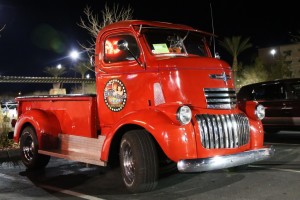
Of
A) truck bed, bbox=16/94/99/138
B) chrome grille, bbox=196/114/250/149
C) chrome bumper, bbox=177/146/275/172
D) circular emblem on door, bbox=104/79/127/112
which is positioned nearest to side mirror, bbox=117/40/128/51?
circular emblem on door, bbox=104/79/127/112

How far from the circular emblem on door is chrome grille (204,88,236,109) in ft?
4.54

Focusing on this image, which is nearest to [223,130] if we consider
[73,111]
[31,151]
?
[73,111]

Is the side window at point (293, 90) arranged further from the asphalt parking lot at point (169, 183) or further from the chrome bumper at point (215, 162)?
the chrome bumper at point (215, 162)

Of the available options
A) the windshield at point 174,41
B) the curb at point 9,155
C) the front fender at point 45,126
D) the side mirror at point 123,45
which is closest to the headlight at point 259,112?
the windshield at point 174,41

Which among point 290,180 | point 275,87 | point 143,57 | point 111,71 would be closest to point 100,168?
point 111,71

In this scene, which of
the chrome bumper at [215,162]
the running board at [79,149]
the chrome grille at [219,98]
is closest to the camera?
the chrome bumper at [215,162]

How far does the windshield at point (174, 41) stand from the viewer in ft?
23.2

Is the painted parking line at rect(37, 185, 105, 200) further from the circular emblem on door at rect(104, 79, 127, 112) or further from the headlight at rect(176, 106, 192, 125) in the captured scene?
the headlight at rect(176, 106, 192, 125)

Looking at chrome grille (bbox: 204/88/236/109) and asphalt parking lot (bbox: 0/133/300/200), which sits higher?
chrome grille (bbox: 204/88/236/109)

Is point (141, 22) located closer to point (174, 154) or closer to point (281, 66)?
point (174, 154)

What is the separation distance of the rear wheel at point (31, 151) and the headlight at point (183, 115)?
3823 mm

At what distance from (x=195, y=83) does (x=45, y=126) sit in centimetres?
342

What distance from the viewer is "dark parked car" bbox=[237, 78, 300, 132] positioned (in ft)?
38.5

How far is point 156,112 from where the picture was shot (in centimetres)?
621
